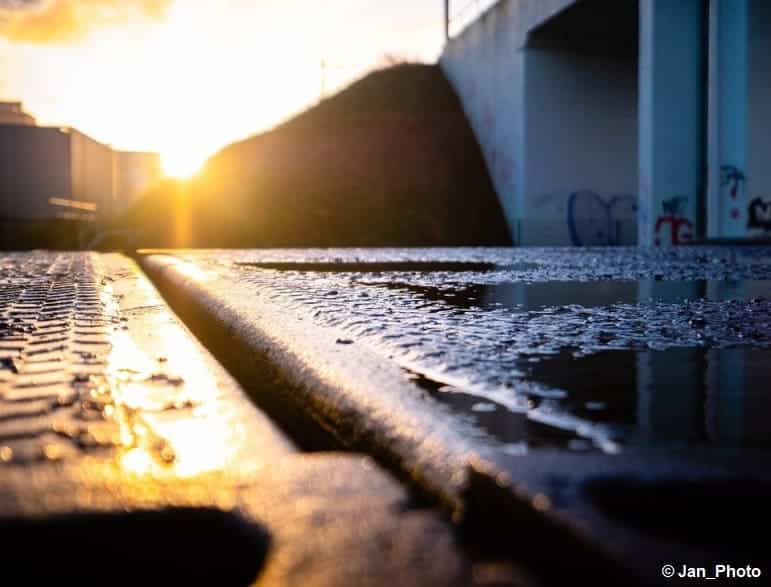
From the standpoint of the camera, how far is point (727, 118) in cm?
1265

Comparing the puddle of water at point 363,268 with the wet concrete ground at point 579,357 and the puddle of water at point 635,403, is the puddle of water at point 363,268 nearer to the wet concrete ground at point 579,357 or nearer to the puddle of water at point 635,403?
the wet concrete ground at point 579,357

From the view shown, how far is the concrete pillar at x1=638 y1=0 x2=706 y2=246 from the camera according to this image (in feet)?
42.4

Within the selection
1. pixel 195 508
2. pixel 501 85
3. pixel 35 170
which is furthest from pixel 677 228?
pixel 35 170

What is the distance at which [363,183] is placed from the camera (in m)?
21.2

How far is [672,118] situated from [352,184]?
9847 millimetres

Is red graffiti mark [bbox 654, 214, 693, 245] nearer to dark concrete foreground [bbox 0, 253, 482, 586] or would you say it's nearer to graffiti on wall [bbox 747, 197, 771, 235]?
graffiti on wall [bbox 747, 197, 771, 235]

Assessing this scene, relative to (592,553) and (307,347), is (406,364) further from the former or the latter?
(592,553)

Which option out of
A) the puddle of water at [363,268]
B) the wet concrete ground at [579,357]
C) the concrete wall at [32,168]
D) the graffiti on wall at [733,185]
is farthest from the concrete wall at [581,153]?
the wet concrete ground at [579,357]

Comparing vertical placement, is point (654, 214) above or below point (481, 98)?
below

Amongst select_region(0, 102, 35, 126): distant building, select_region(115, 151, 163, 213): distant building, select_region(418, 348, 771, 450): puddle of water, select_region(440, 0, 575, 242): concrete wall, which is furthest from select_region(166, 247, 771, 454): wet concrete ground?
select_region(0, 102, 35, 126): distant building

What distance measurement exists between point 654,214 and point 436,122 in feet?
32.1

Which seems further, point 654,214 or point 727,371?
point 654,214

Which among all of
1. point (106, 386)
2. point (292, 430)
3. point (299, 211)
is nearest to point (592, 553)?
point (292, 430)

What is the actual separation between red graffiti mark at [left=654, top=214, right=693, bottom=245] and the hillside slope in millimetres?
6784
